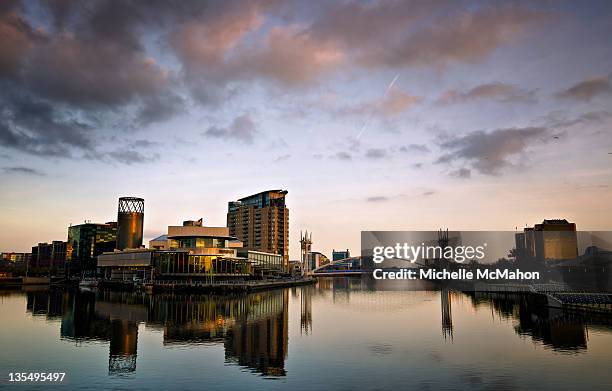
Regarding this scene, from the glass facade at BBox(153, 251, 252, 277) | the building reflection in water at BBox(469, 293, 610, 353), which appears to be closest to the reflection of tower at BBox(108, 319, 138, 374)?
the building reflection in water at BBox(469, 293, 610, 353)

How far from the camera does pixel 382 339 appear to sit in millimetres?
49250

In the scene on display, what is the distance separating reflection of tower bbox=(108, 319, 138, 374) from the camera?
33.9 m

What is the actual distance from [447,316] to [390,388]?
5020cm

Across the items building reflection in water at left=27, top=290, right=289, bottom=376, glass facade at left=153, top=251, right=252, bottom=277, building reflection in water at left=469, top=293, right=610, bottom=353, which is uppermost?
glass facade at left=153, top=251, right=252, bottom=277

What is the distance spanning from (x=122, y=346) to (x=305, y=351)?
1708cm

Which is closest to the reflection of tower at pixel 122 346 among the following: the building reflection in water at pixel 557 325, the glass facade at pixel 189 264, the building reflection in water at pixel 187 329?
the building reflection in water at pixel 187 329

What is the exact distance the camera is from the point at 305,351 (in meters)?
41.3

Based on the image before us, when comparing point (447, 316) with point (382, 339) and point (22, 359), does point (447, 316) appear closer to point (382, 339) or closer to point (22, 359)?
point (382, 339)

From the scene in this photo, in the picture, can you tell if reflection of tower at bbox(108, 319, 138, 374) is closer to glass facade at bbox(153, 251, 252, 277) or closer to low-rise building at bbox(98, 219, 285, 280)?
glass facade at bbox(153, 251, 252, 277)

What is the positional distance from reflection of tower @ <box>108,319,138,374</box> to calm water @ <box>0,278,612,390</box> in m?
0.10

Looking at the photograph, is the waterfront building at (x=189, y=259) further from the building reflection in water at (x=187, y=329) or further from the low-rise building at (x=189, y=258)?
the building reflection in water at (x=187, y=329)

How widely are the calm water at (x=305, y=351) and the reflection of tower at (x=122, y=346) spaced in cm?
10

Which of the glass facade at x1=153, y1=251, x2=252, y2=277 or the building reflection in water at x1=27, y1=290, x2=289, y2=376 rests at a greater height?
the glass facade at x1=153, y1=251, x2=252, y2=277

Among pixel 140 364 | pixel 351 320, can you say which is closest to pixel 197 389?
pixel 140 364
